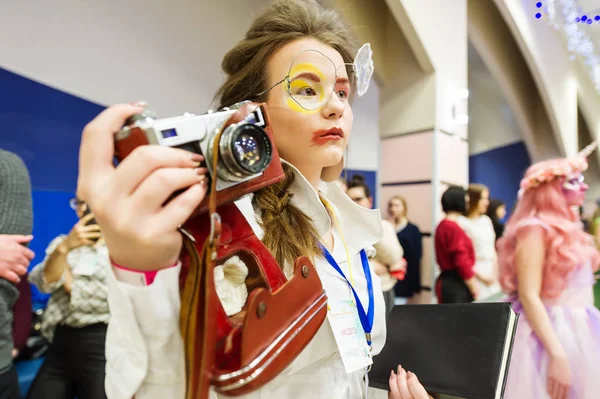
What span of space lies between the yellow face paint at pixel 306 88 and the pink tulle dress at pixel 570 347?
51.3 inches

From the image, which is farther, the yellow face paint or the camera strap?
the yellow face paint

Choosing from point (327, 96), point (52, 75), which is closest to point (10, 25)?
point (52, 75)

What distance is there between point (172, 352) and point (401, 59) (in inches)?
136

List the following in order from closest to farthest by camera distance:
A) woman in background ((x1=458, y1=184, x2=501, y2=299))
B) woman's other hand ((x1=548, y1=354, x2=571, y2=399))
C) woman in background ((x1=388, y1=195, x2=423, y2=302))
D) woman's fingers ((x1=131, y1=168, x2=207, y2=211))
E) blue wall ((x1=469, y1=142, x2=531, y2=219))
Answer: woman's fingers ((x1=131, y1=168, x2=207, y2=211)) < woman's other hand ((x1=548, y1=354, x2=571, y2=399)) < woman in background ((x1=458, y1=184, x2=501, y2=299)) < woman in background ((x1=388, y1=195, x2=423, y2=302)) < blue wall ((x1=469, y1=142, x2=531, y2=219))

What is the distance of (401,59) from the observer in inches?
134

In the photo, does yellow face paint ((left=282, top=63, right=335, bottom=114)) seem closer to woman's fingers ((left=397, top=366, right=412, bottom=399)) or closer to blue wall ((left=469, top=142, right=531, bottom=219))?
woman's fingers ((left=397, top=366, right=412, bottom=399))

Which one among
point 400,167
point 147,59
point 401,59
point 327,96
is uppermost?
point 401,59

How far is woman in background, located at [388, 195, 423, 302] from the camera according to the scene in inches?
121

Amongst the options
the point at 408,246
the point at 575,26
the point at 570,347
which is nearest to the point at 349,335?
the point at 570,347

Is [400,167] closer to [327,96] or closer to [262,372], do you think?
[327,96]

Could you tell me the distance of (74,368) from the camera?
1499 mm

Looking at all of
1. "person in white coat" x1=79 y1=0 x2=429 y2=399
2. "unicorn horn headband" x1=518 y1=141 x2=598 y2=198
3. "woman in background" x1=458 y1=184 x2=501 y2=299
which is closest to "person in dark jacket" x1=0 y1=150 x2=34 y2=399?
"person in white coat" x1=79 y1=0 x2=429 y2=399

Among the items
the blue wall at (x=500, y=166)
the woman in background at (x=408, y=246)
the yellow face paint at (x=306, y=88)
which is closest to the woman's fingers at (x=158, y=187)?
the yellow face paint at (x=306, y=88)

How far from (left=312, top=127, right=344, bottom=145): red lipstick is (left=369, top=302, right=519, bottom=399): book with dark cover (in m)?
0.41
